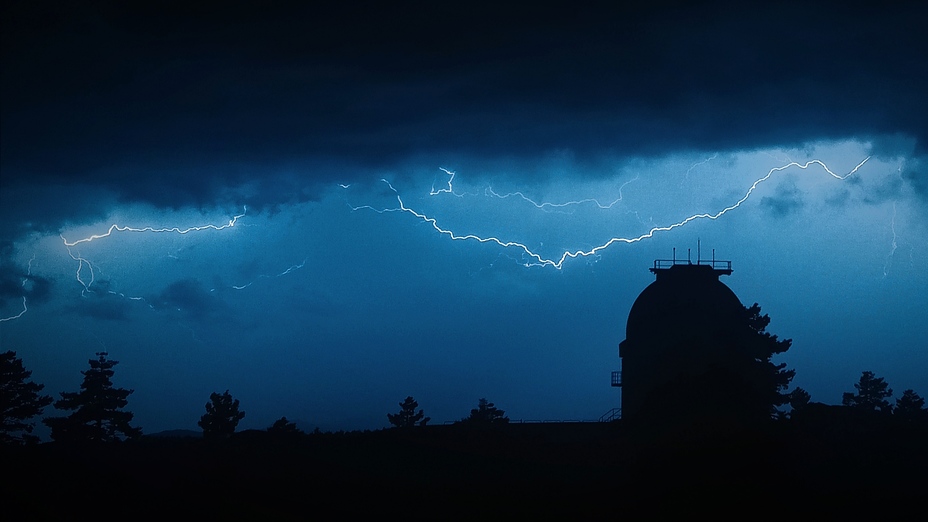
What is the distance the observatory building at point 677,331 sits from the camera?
46375 mm

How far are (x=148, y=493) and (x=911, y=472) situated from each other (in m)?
26.4

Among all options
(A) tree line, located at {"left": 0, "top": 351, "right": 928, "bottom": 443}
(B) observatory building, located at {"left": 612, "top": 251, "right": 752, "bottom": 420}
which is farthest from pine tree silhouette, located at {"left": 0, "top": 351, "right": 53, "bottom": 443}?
(B) observatory building, located at {"left": 612, "top": 251, "right": 752, "bottom": 420}

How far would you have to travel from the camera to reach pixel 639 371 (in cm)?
4962

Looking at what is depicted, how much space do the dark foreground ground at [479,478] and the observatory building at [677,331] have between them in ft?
19.0

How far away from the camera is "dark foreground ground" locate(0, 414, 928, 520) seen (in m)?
27.2

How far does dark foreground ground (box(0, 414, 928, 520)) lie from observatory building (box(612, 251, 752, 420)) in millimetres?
5803

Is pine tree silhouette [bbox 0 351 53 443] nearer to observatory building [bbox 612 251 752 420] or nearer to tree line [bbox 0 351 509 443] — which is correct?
tree line [bbox 0 351 509 443]

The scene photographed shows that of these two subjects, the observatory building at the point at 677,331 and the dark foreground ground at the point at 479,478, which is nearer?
the dark foreground ground at the point at 479,478

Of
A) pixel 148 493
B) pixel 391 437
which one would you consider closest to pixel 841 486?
pixel 391 437

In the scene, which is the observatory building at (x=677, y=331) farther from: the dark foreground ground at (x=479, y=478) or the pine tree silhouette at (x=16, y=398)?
the pine tree silhouette at (x=16, y=398)

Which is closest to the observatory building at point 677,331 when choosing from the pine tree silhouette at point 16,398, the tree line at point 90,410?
the tree line at point 90,410

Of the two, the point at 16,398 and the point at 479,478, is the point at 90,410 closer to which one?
the point at 16,398

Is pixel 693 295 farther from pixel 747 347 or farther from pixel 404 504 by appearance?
pixel 404 504

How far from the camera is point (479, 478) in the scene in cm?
3269
